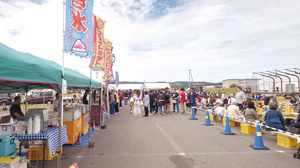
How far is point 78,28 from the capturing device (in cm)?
482

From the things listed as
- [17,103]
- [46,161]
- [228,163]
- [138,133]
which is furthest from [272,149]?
[17,103]

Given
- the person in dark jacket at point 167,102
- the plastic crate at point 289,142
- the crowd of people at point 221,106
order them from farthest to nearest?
the person in dark jacket at point 167,102 → the crowd of people at point 221,106 → the plastic crate at point 289,142

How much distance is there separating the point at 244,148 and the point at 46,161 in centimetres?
591

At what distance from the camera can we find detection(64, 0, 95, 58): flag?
4.57 m

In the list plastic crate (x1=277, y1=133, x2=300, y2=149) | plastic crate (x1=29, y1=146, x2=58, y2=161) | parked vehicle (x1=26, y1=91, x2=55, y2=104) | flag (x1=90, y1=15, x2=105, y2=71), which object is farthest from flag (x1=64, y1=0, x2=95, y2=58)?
parked vehicle (x1=26, y1=91, x2=55, y2=104)

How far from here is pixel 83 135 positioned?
24.9ft

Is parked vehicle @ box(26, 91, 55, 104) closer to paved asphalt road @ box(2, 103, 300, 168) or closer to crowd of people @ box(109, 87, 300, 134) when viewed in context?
crowd of people @ box(109, 87, 300, 134)

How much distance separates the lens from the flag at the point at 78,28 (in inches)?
180

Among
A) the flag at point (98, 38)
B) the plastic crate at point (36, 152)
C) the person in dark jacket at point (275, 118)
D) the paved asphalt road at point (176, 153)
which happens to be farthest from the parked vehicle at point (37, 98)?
the person in dark jacket at point (275, 118)

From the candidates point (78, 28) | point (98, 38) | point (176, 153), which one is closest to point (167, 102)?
point (98, 38)

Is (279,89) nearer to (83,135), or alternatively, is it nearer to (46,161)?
(83,135)

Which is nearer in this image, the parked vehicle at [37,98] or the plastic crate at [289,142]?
→ the plastic crate at [289,142]

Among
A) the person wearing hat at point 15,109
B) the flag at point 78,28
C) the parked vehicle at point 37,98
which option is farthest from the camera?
the parked vehicle at point 37,98

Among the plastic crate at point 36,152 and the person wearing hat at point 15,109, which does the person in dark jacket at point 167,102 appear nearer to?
the person wearing hat at point 15,109
